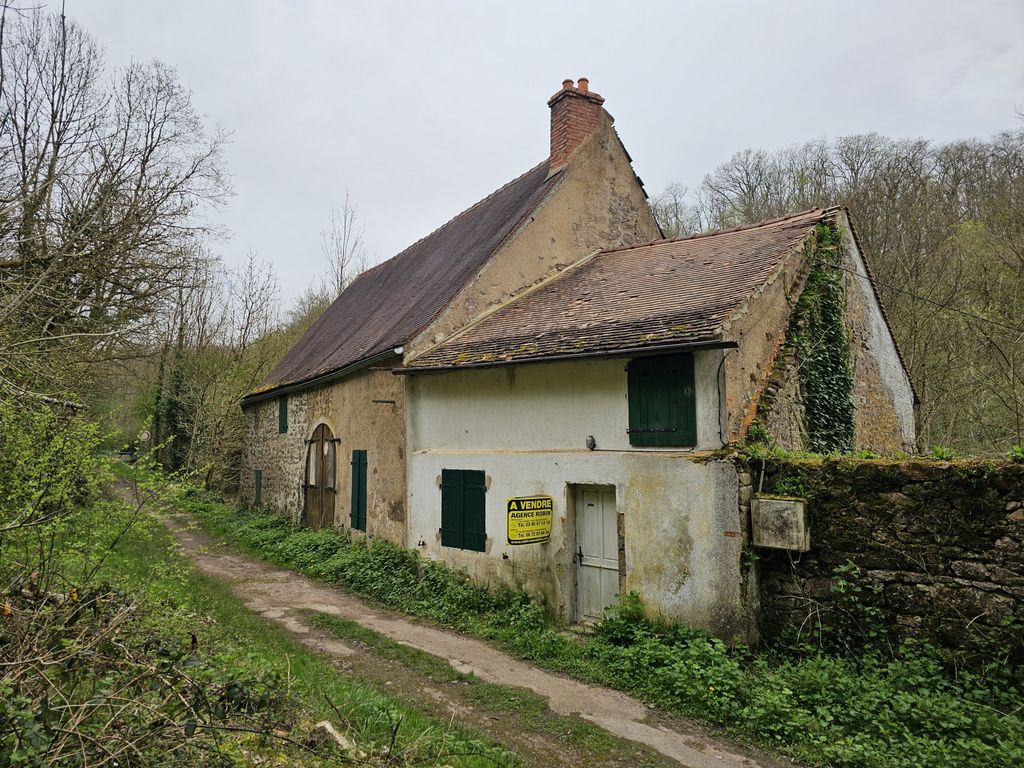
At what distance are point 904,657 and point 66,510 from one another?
7585mm

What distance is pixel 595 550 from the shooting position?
311 inches

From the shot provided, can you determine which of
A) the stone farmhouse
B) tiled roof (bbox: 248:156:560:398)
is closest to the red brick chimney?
the stone farmhouse

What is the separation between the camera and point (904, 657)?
5.72 m

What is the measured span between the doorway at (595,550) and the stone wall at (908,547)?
1.76 metres

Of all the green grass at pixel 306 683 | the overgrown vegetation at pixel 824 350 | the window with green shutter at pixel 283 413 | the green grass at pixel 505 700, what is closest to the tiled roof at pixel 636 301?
the overgrown vegetation at pixel 824 350

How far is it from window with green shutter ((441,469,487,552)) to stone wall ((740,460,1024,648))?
3886 millimetres

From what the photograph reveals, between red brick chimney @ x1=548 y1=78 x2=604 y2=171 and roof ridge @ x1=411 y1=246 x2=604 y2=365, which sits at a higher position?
red brick chimney @ x1=548 y1=78 x2=604 y2=171

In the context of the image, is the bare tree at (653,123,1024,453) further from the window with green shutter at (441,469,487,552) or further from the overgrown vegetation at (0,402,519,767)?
the overgrown vegetation at (0,402,519,767)

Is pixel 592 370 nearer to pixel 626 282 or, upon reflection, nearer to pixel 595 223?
pixel 626 282

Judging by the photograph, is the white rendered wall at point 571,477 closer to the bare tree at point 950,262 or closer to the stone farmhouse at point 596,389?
the stone farmhouse at point 596,389

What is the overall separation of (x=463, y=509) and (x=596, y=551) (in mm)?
2302

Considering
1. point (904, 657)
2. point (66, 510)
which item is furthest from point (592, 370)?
point (66, 510)

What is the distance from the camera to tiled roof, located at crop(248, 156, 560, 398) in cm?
1127

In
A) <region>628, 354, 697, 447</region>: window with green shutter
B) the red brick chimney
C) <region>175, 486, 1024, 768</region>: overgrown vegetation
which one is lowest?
<region>175, 486, 1024, 768</region>: overgrown vegetation
